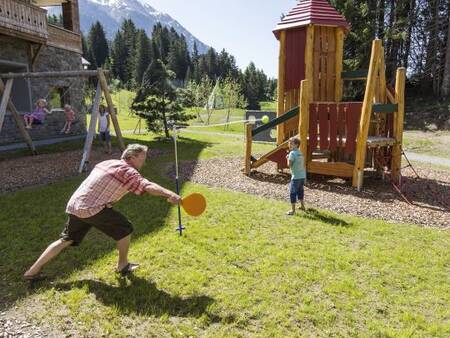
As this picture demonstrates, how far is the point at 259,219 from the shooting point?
272 inches

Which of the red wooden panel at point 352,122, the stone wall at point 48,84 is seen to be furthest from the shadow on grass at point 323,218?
the stone wall at point 48,84

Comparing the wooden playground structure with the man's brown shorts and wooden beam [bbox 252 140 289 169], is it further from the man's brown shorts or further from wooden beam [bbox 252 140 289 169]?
the man's brown shorts

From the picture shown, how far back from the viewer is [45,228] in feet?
21.0

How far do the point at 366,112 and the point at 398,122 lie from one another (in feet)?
4.22

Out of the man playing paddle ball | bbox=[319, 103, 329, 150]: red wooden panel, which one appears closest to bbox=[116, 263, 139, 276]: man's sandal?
the man playing paddle ball

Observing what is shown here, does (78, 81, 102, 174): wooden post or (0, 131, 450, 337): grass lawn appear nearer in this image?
(0, 131, 450, 337): grass lawn

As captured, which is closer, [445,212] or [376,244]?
[376,244]

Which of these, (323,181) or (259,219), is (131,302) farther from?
(323,181)

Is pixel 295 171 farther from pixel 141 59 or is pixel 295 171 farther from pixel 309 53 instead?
pixel 141 59

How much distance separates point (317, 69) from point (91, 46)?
98.3 metres

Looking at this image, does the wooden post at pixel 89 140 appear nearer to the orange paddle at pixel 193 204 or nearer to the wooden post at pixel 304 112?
the wooden post at pixel 304 112

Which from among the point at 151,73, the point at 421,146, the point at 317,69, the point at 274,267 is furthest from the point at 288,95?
the point at 421,146

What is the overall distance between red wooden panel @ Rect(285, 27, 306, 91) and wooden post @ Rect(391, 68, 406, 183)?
8.02ft

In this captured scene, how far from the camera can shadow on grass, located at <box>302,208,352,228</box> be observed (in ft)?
22.0
